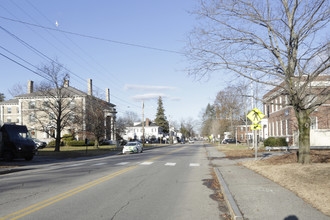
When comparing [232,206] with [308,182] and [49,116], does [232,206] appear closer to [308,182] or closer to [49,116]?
[308,182]

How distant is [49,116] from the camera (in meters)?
40.9

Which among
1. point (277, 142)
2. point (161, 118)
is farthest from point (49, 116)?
point (161, 118)

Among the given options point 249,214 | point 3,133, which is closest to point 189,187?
point 249,214

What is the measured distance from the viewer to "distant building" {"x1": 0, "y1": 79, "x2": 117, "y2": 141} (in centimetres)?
4595

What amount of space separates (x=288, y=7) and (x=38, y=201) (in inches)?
496

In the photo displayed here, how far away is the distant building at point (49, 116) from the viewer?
151 feet

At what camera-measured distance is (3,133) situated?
2602cm

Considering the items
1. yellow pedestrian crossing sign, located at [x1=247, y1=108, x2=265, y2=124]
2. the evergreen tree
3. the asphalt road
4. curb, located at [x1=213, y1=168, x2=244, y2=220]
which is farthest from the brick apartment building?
the evergreen tree

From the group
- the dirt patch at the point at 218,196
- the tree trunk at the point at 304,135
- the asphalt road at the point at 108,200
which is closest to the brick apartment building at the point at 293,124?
the tree trunk at the point at 304,135

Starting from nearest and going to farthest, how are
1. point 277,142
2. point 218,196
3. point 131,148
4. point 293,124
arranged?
point 218,196 → point 277,142 → point 131,148 → point 293,124

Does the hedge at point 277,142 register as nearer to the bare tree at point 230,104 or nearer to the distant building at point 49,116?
the bare tree at point 230,104

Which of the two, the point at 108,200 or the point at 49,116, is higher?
the point at 49,116

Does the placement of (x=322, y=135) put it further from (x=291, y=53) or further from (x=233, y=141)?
(x=233, y=141)

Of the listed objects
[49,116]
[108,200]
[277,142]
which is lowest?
[277,142]
